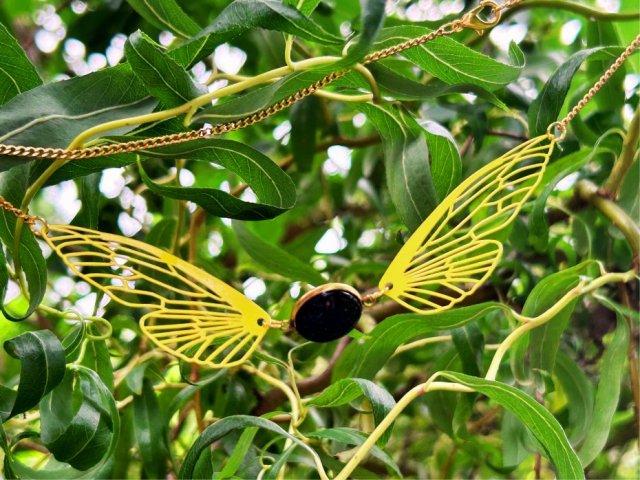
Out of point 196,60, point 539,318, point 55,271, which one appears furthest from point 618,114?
point 55,271

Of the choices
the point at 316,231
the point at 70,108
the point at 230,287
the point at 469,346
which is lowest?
the point at 316,231

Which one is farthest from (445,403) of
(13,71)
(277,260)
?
(13,71)

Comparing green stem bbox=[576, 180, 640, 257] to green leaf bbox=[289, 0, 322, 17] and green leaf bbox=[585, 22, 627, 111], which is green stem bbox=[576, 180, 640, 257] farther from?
green leaf bbox=[289, 0, 322, 17]

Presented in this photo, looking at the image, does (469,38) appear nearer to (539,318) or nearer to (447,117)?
(447,117)

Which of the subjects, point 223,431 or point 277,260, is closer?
point 223,431

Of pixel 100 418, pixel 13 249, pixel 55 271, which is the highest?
pixel 13 249

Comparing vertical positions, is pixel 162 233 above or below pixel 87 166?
below

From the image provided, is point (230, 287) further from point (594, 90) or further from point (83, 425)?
point (594, 90)
